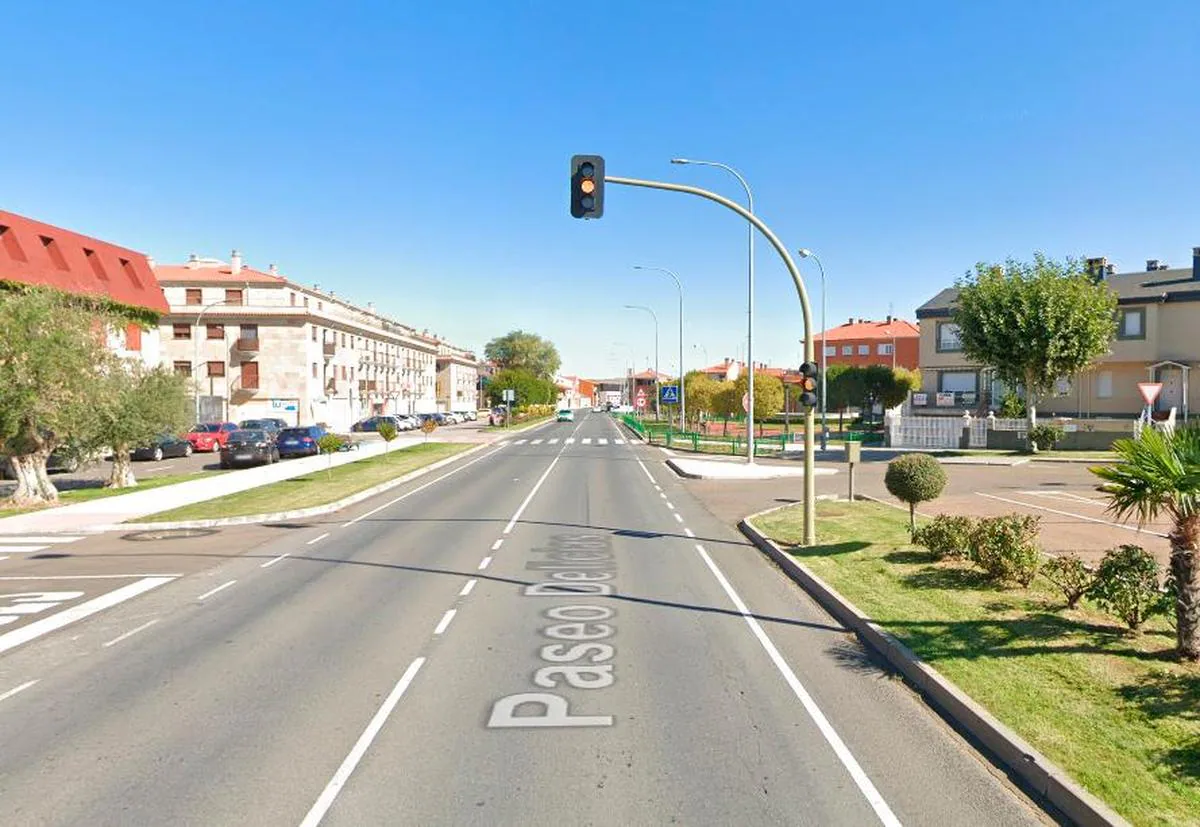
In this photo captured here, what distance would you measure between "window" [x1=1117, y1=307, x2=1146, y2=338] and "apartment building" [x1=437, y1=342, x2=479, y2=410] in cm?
9343

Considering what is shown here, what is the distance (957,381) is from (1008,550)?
4778 cm

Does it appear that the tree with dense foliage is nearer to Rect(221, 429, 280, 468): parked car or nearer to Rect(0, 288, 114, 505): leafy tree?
Rect(221, 429, 280, 468): parked car

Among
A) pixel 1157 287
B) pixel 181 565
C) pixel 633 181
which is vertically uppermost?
pixel 1157 287

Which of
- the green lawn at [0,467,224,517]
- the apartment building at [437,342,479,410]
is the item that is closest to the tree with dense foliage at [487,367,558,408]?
the apartment building at [437,342,479,410]

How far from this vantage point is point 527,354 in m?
144

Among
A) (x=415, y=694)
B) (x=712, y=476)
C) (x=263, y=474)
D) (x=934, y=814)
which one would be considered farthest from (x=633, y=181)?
(x=263, y=474)

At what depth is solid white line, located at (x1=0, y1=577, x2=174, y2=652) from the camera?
883cm

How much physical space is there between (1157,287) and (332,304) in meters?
73.4

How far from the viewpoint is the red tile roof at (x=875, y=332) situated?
10329 cm

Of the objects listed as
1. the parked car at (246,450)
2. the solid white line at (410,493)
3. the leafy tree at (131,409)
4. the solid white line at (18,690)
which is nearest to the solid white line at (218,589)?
the solid white line at (18,690)

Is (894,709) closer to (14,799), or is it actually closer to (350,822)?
(350,822)

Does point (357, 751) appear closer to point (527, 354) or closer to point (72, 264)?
point (72, 264)

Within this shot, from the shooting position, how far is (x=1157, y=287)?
46219mm

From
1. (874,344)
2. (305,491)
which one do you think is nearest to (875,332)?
(874,344)
